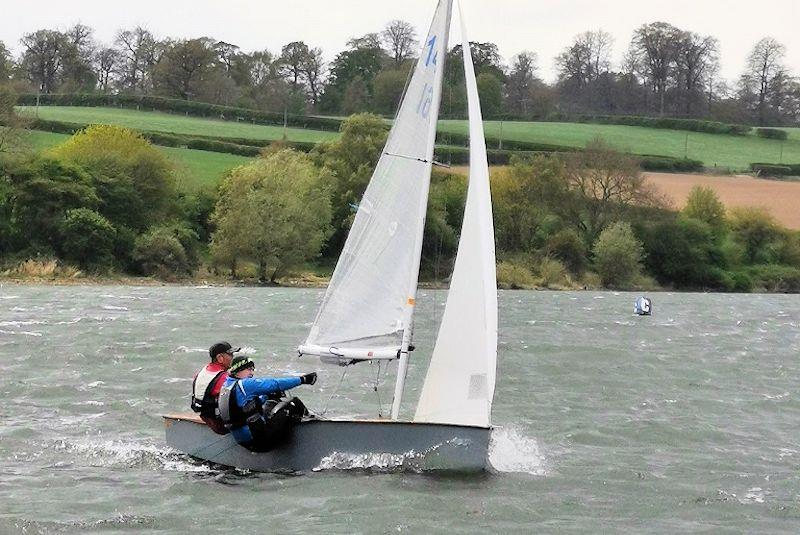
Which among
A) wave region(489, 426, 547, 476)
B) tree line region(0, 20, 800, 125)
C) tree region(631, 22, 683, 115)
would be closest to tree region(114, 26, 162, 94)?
tree line region(0, 20, 800, 125)

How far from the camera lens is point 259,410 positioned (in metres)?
12.6

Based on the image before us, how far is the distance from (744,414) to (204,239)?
160 ft

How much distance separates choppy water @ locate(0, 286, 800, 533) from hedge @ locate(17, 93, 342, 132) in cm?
6271

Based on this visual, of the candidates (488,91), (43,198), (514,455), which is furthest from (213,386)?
(488,91)

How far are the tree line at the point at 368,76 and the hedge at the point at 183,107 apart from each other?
4.54 m

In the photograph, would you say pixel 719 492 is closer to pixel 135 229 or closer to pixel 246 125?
pixel 135 229

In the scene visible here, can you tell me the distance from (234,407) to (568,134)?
276ft

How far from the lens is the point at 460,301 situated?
42.7 feet

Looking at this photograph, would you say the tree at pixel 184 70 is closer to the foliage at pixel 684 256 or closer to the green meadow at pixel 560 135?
the green meadow at pixel 560 135

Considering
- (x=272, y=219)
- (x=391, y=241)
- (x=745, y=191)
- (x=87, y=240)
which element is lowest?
(x=87, y=240)

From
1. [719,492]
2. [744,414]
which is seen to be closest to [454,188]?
[744,414]

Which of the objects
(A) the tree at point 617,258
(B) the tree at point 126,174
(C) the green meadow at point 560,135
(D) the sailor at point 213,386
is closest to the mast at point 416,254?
(D) the sailor at point 213,386

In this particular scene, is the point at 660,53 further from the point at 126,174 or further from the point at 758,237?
the point at 126,174

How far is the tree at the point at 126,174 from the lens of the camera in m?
60.9
